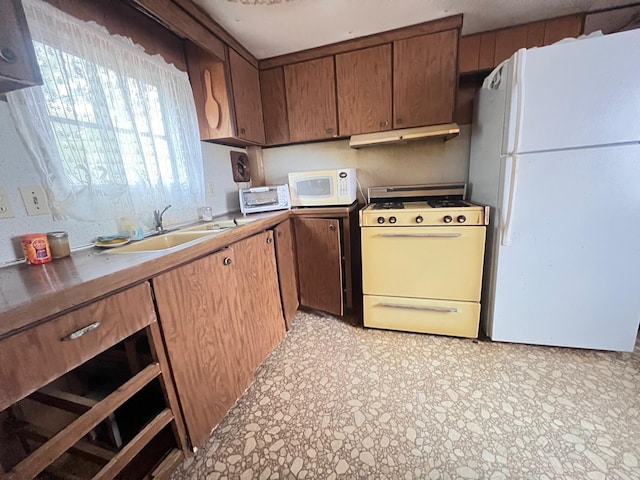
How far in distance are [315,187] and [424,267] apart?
101 centimetres

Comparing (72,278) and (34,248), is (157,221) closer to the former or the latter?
(34,248)

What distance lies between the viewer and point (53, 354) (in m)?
0.64

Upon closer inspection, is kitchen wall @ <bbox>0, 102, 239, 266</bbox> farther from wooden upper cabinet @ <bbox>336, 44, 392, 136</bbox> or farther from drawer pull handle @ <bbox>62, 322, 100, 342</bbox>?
wooden upper cabinet @ <bbox>336, 44, 392, 136</bbox>

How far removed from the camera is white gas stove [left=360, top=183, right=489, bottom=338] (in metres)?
1.67

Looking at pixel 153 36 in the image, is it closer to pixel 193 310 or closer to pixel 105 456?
pixel 193 310

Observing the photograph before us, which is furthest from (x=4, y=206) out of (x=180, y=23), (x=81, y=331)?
(x=180, y=23)

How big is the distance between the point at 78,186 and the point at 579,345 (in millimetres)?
2832

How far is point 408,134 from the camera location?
1.97 metres

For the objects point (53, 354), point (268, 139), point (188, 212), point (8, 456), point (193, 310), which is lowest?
point (8, 456)

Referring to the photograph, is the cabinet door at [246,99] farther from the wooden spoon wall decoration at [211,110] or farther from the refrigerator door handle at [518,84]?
the refrigerator door handle at [518,84]

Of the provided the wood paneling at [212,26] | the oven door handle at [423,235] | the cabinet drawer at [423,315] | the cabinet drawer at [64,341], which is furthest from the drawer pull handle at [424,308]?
the wood paneling at [212,26]

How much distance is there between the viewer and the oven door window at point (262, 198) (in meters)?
2.09

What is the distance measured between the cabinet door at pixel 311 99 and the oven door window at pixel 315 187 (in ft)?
1.44

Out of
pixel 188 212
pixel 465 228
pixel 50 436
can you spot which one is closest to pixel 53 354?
pixel 50 436
